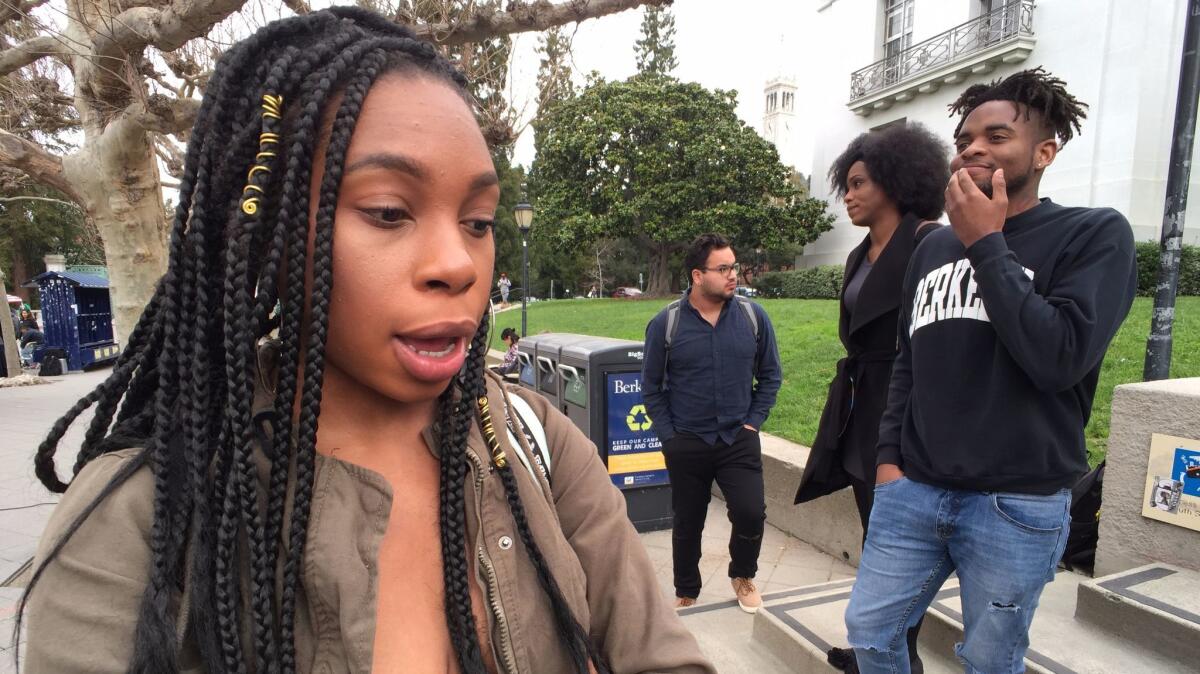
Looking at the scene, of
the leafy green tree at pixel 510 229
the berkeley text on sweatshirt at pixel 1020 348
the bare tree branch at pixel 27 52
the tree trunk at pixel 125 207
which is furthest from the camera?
the leafy green tree at pixel 510 229

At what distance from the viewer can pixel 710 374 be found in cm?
359

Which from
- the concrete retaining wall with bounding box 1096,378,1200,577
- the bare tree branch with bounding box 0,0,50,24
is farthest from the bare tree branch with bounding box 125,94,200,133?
the concrete retaining wall with bounding box 1096,378,1200,577

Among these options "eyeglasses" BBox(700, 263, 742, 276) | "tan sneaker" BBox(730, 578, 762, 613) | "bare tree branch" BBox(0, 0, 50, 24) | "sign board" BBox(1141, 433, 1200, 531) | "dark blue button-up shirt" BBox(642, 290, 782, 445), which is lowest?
"tan sneaker" BBox(730, 578, 762, 613)

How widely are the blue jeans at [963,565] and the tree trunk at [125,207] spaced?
464 centimetres

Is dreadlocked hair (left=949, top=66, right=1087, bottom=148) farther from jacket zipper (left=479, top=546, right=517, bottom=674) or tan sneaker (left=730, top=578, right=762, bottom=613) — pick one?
tan sneaker (left=730, top=578, right=762, bottom=613)

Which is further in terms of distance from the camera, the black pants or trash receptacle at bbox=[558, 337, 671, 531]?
trash receptacle at bbox=[558, 337, 671, 531]

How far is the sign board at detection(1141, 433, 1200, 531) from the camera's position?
2.88 meters

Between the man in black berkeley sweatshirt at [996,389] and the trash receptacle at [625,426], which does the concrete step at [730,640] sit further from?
the trash receptacle at [625,426]

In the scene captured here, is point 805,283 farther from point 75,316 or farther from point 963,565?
point 963,565

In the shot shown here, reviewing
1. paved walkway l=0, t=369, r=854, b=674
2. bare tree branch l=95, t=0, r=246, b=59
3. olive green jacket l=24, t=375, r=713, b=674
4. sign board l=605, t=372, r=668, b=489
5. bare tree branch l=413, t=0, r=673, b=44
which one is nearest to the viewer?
olive green jacket l=24, t=375, r=713, b=674

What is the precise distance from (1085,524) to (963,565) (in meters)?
2.19

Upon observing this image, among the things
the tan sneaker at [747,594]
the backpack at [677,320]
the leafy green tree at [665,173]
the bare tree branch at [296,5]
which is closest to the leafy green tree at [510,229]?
the leafy green tree at [665,173]

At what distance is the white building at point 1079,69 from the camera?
49.2ft

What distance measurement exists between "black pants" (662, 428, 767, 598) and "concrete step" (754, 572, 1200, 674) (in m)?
0.34
